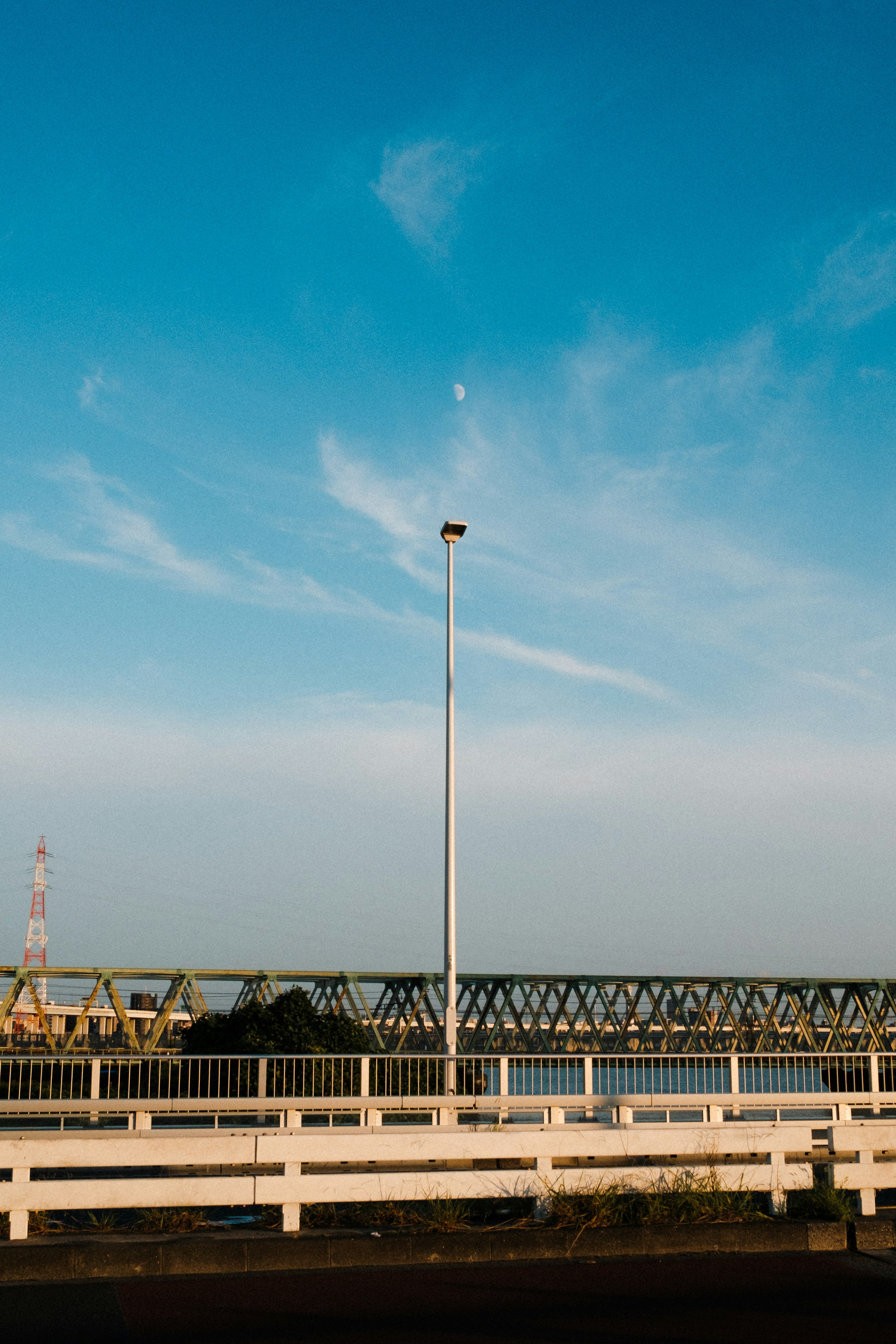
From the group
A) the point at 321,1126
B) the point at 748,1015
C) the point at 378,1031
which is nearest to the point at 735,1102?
the point at 321,1126

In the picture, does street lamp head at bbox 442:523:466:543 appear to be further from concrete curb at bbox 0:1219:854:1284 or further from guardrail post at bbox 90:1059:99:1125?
concrete curb at bbox 0:1219:854:1284

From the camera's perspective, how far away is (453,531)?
27.1 meters

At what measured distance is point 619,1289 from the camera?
9.34 metres

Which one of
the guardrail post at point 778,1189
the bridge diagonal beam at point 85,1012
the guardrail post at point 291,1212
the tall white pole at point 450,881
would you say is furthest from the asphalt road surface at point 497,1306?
the bridge diagonal beam at point 85,1012

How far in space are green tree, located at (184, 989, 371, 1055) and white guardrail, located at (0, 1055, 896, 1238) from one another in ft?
9.77

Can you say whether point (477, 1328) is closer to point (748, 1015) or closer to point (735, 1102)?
point (735, 1102)

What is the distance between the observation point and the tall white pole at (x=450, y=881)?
24.2 metres

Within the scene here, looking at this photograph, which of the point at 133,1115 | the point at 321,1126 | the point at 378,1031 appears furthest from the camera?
the point at 378,1031

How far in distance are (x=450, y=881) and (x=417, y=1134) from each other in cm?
1332

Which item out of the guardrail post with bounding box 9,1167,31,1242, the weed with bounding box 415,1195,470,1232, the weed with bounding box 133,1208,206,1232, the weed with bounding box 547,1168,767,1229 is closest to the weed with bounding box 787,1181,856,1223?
the weed with bounding box 547,1168,767,1229

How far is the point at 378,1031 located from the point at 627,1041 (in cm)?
1411

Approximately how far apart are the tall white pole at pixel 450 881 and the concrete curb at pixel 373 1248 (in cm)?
1337

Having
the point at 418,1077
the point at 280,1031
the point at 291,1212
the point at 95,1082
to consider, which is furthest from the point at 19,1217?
the point at 280,1031

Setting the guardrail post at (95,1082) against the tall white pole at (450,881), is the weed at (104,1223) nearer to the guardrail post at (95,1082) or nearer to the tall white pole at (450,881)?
the guardrail post at (95,1082)
